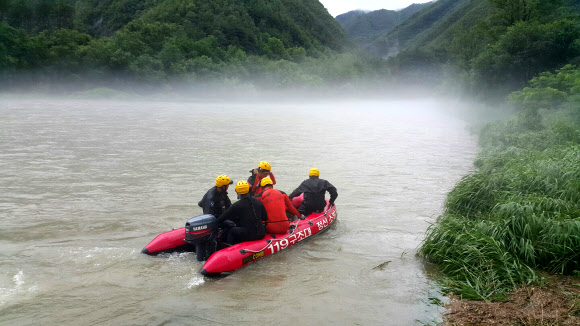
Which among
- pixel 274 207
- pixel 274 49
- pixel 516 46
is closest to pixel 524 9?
pixel 516 46

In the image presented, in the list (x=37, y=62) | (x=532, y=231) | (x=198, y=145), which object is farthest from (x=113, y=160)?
(x=37, y=62)

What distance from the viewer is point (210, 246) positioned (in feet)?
24.1

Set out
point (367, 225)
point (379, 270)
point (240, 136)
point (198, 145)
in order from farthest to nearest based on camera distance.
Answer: point (240, 136)
point (198, 145)
point (367, 225)
point (379, 270)

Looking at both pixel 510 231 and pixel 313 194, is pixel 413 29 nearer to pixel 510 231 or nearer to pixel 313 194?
pixel 313 194

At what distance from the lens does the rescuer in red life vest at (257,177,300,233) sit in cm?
786

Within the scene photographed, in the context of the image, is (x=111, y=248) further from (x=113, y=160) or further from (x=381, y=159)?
(x=381, y=159)

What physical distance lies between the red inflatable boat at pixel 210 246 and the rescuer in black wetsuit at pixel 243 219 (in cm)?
15

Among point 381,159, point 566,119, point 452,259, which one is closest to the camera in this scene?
point 452,259

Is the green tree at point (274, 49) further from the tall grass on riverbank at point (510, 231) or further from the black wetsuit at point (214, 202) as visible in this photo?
the black wetsuit at point (214, 202)

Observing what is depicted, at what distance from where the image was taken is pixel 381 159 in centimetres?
1852

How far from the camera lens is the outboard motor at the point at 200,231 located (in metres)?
7.02

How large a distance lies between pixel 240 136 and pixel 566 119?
1510 centimetres

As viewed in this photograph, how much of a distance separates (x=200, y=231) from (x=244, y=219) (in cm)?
73

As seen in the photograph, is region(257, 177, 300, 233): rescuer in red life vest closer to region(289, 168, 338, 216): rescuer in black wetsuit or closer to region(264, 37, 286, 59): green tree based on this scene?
region(289, 168, 338, 216): rescuer in black wetsuit
